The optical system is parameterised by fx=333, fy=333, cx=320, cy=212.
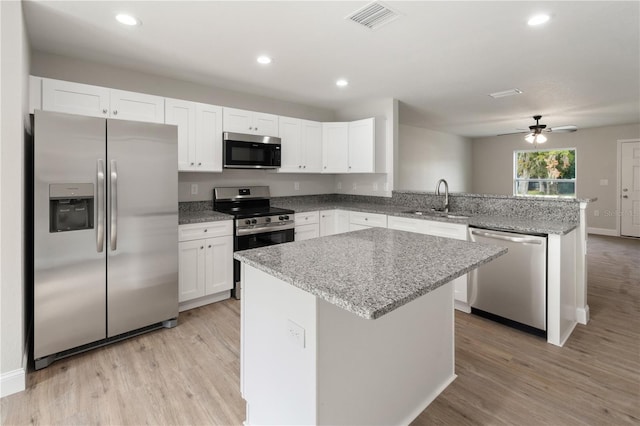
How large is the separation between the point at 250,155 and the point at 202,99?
0.87 meters

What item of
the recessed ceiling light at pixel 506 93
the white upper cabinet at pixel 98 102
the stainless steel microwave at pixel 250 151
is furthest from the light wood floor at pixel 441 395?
the recessed ceiling light at pixel 506 93

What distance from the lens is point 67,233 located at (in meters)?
2.30

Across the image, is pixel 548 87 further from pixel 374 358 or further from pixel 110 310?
pixel 110 310

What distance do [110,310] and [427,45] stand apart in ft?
10.8

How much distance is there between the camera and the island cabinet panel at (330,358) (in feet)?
4.25

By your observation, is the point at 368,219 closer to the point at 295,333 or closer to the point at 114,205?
the point at 114,205

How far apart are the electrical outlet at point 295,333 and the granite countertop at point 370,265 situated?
210 mm

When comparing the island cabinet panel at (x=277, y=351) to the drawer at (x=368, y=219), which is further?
the drawer at (x=368, y=219)

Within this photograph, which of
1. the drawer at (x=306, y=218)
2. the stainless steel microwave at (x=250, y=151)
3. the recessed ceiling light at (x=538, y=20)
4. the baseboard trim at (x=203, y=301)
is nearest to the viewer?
the recessed ceiling light at (x=538, y=20)

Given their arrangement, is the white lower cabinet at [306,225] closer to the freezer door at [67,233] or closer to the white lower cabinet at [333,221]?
the white lower cabinet at [333,221]

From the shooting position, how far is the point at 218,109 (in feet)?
11.8

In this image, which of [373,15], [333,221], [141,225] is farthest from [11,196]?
[333,221]

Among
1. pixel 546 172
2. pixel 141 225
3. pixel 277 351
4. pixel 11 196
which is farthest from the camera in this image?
pixel 546 172

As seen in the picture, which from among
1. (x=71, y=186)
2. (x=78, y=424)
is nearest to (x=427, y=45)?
(x=71, y=186)
